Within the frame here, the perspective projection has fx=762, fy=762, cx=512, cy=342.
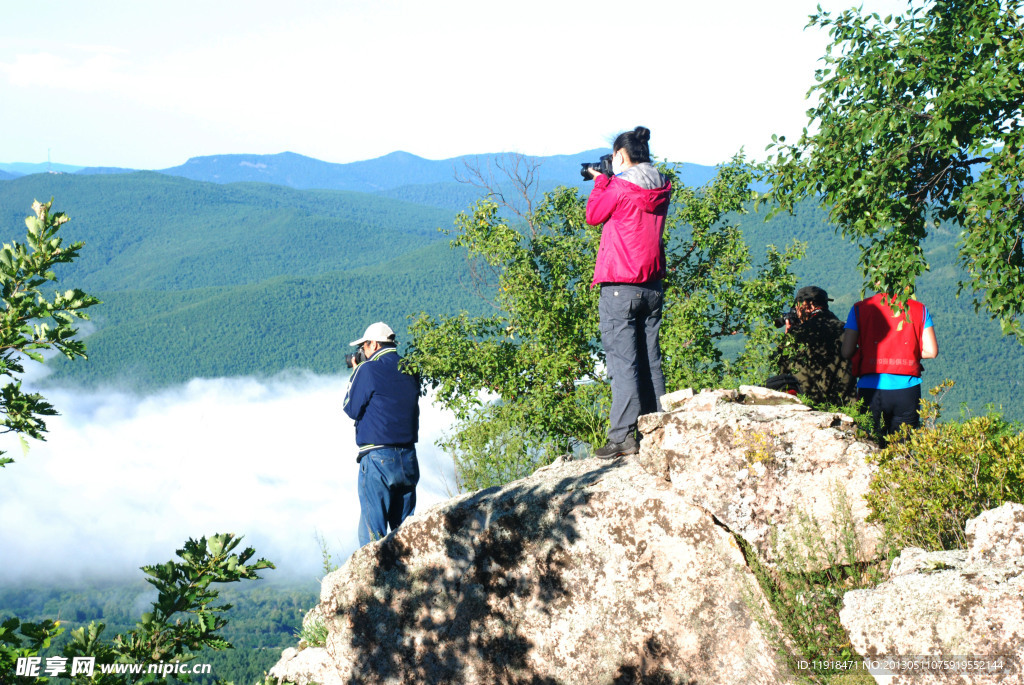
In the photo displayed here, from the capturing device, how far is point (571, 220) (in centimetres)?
1015

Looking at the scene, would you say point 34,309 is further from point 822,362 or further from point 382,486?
point 822,362

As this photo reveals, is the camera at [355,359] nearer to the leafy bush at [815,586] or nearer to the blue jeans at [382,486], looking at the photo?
the blue jeans at [382,486]

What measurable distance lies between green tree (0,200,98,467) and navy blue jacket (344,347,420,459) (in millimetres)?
3813

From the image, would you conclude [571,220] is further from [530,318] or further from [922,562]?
[922,562]

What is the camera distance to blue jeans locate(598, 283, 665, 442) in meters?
5.35

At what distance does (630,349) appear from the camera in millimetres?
5383

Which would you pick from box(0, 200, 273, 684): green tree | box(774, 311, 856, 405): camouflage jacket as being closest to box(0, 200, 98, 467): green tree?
box(0, 200, 273, 684): green tree

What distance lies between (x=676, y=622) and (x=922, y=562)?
1501 millimetres

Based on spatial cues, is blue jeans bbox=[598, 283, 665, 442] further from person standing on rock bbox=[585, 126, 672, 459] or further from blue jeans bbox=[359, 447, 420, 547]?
blue jeans bbox=[359, 447, 420, 547]

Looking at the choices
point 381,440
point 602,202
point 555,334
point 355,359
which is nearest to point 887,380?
point 602,202

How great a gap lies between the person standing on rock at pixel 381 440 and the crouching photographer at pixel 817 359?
3117 mm

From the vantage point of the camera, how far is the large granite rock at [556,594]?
182 inches

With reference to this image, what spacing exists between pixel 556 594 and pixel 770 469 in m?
1.62

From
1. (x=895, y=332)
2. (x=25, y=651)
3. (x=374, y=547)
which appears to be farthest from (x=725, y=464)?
(x=25, y=651)
